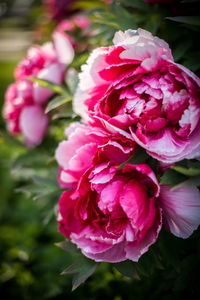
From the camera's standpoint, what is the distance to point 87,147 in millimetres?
584

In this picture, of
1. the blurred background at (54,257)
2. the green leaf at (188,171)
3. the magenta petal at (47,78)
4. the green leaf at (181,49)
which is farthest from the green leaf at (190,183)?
the magenta petal at (47,78)

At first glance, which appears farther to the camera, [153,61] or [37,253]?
[37,253]

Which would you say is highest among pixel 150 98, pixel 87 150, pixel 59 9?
pixel 150 98

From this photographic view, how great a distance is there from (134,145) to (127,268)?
0.24m

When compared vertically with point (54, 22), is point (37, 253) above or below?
below

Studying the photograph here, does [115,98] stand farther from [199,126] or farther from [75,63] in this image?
[75,63]

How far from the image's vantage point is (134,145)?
21.3 inches

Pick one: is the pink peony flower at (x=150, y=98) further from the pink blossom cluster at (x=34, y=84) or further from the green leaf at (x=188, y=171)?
the pink blossom cluster at (x=34, y=84)

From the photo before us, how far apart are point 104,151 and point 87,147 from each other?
45 mm

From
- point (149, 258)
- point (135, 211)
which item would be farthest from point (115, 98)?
point (149, 258)

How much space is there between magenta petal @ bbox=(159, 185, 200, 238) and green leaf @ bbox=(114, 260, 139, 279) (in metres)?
0.12

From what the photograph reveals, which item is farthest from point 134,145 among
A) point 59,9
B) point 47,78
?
point 59,9

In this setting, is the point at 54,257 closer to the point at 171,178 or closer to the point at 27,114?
the point at 27,114

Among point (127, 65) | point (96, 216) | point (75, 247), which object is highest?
point (127, 65)
